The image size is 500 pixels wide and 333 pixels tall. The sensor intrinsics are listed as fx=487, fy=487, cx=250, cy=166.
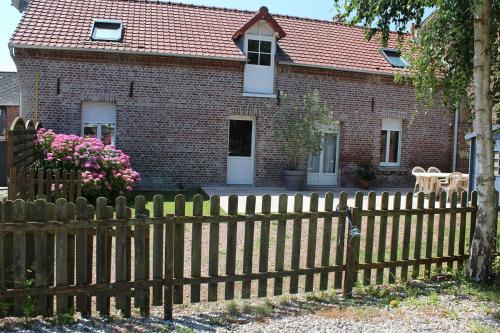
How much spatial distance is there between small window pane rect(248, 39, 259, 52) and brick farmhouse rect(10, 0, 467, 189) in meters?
0.03

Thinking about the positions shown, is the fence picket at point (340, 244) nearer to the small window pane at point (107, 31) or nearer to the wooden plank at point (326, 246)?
the wooden plank at point (326, 246)

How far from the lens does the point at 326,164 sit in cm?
1805

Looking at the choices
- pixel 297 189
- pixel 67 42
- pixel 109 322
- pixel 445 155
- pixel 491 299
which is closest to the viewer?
pixel 109 322

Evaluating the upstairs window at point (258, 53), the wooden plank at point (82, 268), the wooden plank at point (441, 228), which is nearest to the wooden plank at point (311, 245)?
the wooden plank at point (441, 228)

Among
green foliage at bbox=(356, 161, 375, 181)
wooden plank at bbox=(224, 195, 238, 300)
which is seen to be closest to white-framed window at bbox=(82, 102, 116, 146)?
green foliage at bbox=(356, 161, 375, 181)

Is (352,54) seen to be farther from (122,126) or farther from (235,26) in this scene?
(122,126)

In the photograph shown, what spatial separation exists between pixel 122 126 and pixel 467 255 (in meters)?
11.7

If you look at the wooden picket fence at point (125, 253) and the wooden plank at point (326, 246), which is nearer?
the wooden picket fence at point (125, 253)

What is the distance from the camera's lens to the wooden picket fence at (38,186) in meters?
6.87

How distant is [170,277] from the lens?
15.1 feet

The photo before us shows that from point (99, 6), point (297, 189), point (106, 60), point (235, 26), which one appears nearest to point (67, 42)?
point (106, 60)

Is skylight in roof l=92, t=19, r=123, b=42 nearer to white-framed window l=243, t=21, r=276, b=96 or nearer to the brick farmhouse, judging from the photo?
the brick farmhouse

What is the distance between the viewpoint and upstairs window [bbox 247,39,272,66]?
16.7m

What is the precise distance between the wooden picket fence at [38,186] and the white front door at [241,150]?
7422 millimetres
